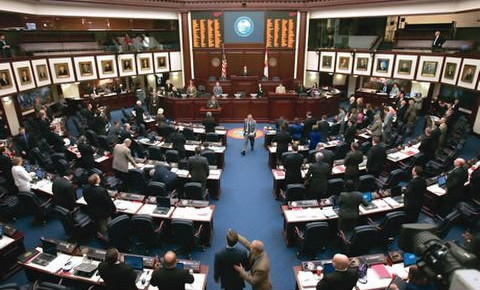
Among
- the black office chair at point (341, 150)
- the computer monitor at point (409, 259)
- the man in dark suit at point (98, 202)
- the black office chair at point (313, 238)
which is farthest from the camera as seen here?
the black office chair at point (341, 150)

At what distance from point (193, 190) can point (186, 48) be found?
47.8ft

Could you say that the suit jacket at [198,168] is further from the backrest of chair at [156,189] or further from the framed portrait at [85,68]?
the framed portrait at [85,68]

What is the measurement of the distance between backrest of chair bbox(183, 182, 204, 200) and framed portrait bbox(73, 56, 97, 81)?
41.8ft

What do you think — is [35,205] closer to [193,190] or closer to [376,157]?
[193,190]

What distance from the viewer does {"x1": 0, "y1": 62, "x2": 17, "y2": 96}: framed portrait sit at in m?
11.9

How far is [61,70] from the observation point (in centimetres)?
1578

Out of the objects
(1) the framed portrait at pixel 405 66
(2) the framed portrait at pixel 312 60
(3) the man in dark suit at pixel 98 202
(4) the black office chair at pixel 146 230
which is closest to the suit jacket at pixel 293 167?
(4) the black office chair at pixel 146 230

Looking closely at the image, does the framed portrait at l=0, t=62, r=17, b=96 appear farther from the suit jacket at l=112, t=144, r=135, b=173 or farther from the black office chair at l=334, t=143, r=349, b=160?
the black office chair at l=334, t=143, r=349, b=160

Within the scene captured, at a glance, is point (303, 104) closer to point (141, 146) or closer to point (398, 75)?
point (398, 75)

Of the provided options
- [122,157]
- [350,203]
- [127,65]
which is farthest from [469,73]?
[127,65]

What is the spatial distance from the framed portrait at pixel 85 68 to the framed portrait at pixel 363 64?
1561 centimetres

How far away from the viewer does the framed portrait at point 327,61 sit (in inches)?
773

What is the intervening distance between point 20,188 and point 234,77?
13543 mm

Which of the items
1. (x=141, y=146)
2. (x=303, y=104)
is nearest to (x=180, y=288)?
(x=141, y=146)
